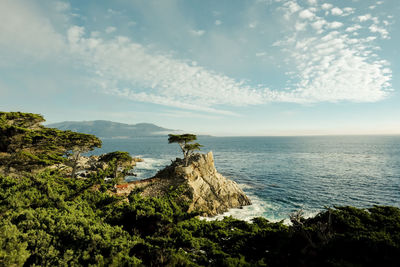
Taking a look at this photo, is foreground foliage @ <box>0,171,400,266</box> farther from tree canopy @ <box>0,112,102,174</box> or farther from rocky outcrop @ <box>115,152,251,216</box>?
rocky outcrop @ <box>115,152,251,216</box>

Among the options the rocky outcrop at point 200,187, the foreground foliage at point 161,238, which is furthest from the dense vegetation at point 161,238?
the rocky outcrop at point 200,187

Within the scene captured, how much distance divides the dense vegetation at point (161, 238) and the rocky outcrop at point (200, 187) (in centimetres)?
1296

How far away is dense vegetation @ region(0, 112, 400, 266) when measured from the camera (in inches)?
345

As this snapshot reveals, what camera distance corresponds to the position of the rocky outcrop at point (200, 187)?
27.7 meters

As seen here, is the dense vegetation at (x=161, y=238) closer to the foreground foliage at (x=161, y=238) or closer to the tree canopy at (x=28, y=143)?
the foreground foliage at (x=161, y=238)

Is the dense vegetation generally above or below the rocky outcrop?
above

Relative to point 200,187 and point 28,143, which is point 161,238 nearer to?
point 28,143

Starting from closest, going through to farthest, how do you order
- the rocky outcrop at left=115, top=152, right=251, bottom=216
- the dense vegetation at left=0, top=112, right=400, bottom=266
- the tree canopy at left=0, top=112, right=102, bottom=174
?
1. the dense vegetation at left=0, top=112, right=400, bottom=266
2. the tree canopy at left=0, top=112, right=102, bottom=174
3. the rocky outcrop at left=115, top=152, right=251, bottom=216

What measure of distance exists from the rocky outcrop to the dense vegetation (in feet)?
42.5

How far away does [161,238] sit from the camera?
10820 millimetres

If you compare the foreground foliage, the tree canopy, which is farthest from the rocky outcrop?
the foreground foliage

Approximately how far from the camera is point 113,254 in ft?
30.2

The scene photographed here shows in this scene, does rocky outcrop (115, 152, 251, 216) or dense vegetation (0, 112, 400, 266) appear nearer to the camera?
dense vegetation (0, 112, 400, 266)

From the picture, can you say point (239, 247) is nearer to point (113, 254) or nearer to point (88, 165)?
point (113, 254)
